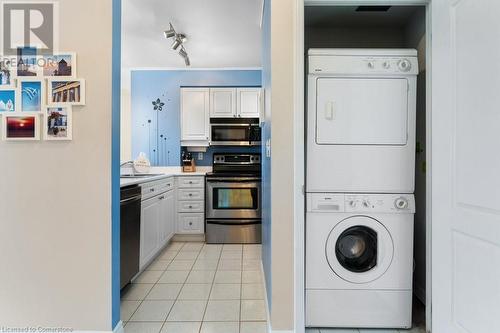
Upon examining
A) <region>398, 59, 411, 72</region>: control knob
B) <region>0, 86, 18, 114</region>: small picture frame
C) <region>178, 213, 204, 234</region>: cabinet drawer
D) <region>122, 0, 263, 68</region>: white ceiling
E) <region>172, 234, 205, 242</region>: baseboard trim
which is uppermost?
<region>122, 0, 263, 68</region>: white ceiling

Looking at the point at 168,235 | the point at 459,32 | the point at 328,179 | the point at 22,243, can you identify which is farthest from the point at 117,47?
the point at 168,235

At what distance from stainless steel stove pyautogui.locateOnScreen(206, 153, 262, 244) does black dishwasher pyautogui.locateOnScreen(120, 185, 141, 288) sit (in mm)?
1406

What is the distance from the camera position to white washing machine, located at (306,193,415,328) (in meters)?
1.93

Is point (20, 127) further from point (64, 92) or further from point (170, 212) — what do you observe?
point (170, 212)

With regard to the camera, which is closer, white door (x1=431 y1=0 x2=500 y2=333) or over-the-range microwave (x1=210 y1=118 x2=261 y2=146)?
white door (x1=431 y1=0 x2=500 y2=333)

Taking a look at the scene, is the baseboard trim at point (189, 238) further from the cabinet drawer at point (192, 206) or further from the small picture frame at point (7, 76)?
the small picture frame at point (7, 76)

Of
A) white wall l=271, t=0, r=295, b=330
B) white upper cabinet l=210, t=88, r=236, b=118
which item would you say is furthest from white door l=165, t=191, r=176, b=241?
white wall l=271, t=0, r=295, b=330

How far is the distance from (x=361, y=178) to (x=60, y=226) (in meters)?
1.96

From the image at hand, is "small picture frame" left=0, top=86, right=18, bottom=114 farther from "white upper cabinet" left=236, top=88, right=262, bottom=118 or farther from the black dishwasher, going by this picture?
"white upper cabinet" left=236, top=88, right=262, bottom=118

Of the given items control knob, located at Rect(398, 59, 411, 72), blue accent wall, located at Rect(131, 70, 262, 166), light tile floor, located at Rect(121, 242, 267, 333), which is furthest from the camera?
blue accent wall, located at Rect(131, 70, 262, 166)

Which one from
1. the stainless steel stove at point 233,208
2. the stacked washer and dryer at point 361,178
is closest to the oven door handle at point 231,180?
the stainless steel stove at point 233,208

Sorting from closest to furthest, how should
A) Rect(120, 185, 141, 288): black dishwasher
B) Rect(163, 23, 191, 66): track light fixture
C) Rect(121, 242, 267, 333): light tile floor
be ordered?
Rect(121, 242, 267, 333): light tile floor → Rect(120, 185, 141, 288): black dishwasher → Rect(163, 23, 191, 66): track light fixture

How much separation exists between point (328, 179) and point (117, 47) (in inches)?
63.9

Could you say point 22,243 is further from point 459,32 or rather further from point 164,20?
point 459,32
